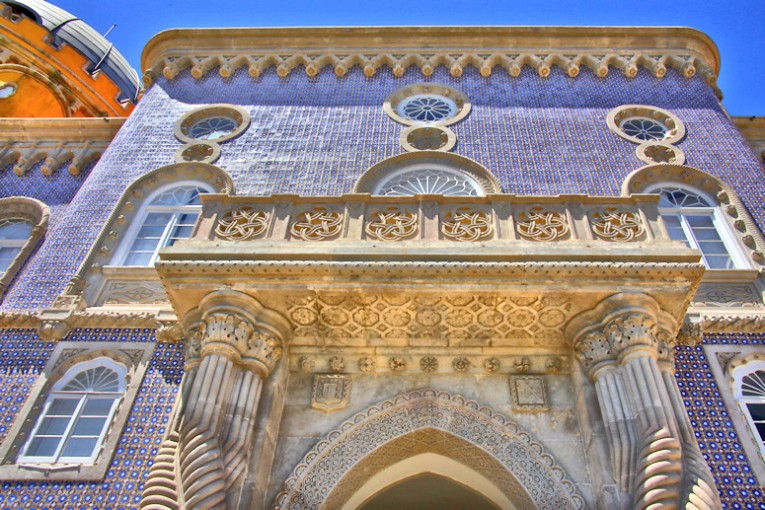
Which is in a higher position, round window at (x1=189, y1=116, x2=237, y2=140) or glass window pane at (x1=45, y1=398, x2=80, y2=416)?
round window at (x1=189, y1=116, x2=237, y2=140)

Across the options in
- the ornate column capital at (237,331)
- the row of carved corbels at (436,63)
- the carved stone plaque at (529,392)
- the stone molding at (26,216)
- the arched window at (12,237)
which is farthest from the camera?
the row of carved corbels at (436,63)

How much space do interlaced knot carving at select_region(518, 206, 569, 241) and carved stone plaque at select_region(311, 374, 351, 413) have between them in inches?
115

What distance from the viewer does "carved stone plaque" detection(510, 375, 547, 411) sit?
335 inches

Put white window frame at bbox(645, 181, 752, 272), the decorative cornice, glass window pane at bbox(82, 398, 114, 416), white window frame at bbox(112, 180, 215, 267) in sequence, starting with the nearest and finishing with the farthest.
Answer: glass window pane at bbox(82, 398, 114, 416)
white window frame at bbox(645, 181, 752, 272)
white window frame at bbox(112, 180, 215, 267)
the decorative cornice

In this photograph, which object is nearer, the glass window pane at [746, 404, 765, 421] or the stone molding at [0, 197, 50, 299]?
the glass window pane at [746, 404, 765, 421]

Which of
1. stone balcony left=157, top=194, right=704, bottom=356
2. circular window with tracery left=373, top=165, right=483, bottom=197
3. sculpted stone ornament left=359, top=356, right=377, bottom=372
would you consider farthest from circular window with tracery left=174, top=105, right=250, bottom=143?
sculpted stone ornament left=359, top=356, right=377, bottom=372

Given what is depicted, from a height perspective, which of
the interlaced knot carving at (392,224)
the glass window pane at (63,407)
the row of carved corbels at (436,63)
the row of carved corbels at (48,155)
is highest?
the row of carved corbels at (436,63)

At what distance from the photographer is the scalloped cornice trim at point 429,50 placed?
15.4 m

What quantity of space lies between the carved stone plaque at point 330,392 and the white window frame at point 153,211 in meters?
3.84

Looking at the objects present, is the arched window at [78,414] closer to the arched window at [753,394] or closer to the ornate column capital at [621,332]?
the ornate column capital at [621,332]

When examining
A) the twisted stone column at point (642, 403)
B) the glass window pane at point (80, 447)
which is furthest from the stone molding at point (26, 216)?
the twisted stone column at point (642, 403)

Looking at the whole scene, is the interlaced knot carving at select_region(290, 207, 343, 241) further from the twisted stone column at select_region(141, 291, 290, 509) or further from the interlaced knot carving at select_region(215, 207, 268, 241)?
the twisted stone column at select_region(141, 291, 290, 509)

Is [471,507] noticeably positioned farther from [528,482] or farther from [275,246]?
[275,246]

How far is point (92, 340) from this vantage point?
9.86 metres
